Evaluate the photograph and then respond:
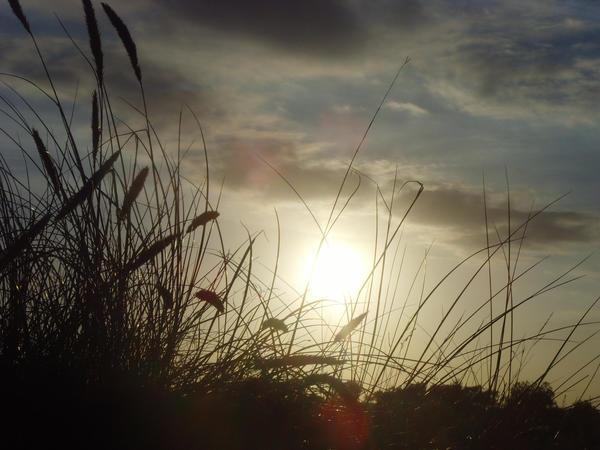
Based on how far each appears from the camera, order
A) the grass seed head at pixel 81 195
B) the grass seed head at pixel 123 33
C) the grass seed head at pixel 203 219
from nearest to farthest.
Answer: the grass seed head at pixel 81 195
the grass seed head at pixel 203 219
the grass seed head at pixel 123 33

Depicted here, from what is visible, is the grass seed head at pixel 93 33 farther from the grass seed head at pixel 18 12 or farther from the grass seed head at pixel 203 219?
the grass seed head at pixel 203 219

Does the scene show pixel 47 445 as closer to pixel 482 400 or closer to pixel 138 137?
pixel 138 137

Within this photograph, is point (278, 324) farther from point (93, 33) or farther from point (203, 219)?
point (93, 33)

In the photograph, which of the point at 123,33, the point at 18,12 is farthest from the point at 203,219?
the point at 18,12

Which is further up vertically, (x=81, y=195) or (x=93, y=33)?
(x=93, y=33)

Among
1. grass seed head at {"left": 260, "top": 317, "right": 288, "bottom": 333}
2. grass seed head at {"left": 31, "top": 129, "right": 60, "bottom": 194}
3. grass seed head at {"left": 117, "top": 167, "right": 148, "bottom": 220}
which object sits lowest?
grass seed head at {"left": 260, "top": 317, "right": 288, "bottom": 333}

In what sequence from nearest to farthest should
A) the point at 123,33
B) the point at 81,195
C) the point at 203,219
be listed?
the point at 81,195, the point at 203,219, the point at 123,33

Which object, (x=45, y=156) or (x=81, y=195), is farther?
(x=45, y=156)

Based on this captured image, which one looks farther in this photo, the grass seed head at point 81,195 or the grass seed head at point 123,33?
the grass seed head at point 123,33

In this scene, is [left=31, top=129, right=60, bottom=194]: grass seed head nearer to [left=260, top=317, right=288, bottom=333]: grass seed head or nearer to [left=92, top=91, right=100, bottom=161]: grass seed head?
[left=92, top=91, right=100, bottom=161]: grass seed head

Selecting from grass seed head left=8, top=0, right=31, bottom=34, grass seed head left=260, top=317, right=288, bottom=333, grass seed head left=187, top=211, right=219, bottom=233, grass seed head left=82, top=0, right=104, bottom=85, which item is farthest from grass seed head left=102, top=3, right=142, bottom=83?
grass seed head left=260, top=317, right=288, bottom=333

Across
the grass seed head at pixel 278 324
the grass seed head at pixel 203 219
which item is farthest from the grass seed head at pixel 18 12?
the grass seed head at pixel 278 324

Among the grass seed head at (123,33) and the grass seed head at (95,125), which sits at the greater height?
the grass seed head at (123,33)

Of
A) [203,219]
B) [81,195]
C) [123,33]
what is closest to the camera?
[81,195]
